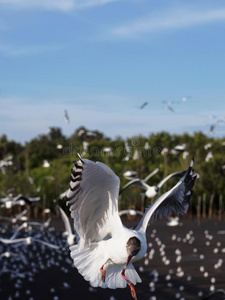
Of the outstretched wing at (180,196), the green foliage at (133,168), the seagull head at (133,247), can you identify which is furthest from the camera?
the green foliage at (133,168)

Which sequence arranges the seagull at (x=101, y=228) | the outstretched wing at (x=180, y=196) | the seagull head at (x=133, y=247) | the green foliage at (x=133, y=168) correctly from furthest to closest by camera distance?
the green foliage at (x=133, y=168) → the outstretched wing at (x=180, y=196) → the seagull at (x=101, y=228) → the seagull head at (x=133, y=247)

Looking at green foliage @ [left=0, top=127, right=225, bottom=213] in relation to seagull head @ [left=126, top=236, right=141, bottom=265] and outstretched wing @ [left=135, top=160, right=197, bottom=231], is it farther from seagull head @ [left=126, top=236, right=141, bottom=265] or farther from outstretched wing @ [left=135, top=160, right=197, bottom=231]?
seagull head @ [left=126, top=236, right=141, bottom=265]

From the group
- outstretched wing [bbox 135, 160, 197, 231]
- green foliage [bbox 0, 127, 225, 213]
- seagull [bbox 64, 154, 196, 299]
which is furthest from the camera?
green foliage [bbox 0, 127, 225, 213]

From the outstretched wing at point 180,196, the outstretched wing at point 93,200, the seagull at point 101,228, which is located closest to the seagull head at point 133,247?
the seagull at point 101,228

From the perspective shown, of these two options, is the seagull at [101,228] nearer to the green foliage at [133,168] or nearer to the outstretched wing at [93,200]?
the outstretched wing at [93,200]

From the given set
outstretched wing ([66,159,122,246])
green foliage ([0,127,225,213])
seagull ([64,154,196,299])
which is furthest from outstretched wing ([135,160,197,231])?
green foliage ([0,127,225,213])

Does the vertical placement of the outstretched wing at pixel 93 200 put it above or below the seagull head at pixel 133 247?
above

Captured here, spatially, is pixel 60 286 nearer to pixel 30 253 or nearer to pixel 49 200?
pixel 30 253

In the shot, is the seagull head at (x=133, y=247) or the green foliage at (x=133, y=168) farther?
the green foliage at (x=133, y=168)

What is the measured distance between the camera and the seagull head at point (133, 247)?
5.77 metres

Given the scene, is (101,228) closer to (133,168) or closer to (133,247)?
(133,247)

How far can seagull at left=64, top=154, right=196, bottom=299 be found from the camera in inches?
233

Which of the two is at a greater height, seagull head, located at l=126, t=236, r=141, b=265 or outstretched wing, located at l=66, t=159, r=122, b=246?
outstretched wing, located at l=66, t=159, r=122, b=246

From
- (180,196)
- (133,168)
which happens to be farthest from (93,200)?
(133,168)
